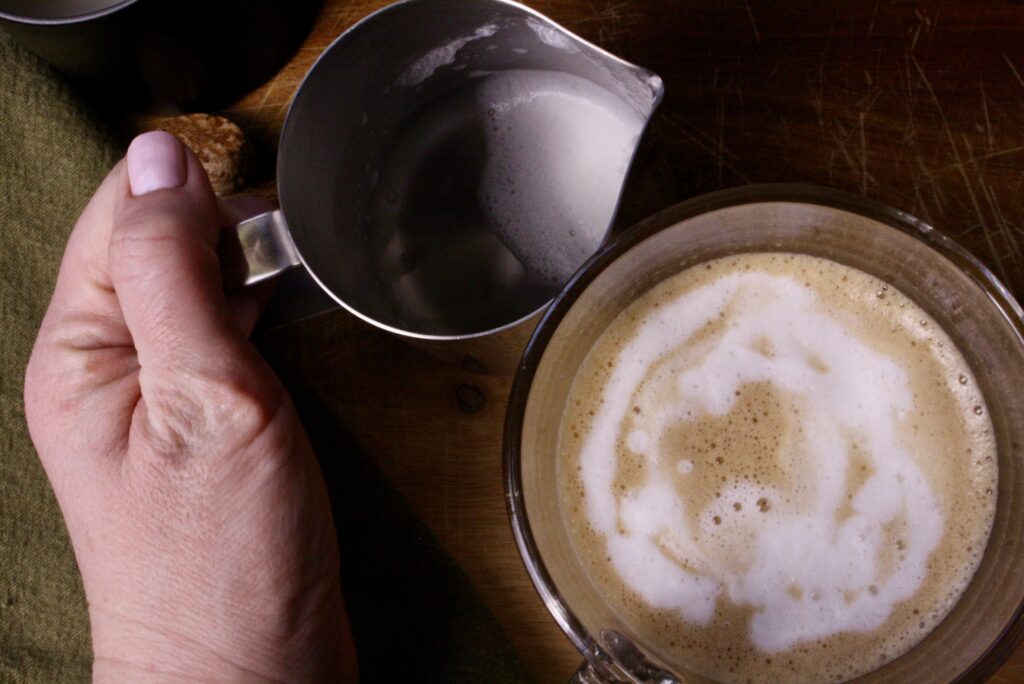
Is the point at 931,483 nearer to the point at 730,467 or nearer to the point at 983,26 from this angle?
the point at 730,467

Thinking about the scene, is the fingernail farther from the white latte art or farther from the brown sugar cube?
the white latte art

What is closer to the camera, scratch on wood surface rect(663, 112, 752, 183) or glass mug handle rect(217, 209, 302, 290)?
glass mug handle rect(217, 209, 302, 290)

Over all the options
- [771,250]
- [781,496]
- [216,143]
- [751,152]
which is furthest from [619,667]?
[216,143]

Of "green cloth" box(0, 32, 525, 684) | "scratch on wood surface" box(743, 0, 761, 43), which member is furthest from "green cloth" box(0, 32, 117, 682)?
"scratch on wood surface" box(743, 0, 761, 43)

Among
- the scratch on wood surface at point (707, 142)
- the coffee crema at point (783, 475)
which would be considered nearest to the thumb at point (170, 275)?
the coffee crema at point (783, 475)

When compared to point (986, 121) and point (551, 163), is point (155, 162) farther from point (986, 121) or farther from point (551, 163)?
point (986, 121)

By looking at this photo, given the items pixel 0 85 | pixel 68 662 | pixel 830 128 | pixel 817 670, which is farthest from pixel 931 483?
pixel 0 85

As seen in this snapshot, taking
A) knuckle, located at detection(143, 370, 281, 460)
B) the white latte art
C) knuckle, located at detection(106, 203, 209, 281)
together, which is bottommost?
the white latte art

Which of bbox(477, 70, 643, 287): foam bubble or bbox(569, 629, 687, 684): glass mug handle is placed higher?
bbox(477, 70, 643, 287): foam bubble
